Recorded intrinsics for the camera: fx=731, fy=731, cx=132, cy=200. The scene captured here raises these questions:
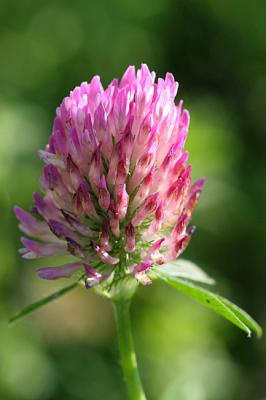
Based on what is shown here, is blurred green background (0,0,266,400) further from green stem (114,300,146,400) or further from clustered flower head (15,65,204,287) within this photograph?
clustered flower head (15,65,204,287)

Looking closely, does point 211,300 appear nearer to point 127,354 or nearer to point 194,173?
point 127,354

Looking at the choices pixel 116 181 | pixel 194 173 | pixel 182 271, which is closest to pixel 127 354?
pixel 182 271

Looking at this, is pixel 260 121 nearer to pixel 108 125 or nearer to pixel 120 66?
pixel 120 66

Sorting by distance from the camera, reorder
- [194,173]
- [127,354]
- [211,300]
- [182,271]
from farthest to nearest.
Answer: [194,173]
[182,271]
[127,354]
[211,300]

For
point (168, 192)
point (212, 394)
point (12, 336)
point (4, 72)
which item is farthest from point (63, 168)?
point (4, 72)

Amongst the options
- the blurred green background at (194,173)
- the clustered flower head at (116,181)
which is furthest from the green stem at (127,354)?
the blurred green background at (194,173)

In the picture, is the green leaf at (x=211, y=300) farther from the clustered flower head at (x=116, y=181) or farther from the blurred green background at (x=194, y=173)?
the blurred green background at (x=194, y=173)

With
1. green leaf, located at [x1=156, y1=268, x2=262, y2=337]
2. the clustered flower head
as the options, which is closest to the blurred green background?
green leaf, located at [x1=156, y1=268, x2=262, y2=337]
